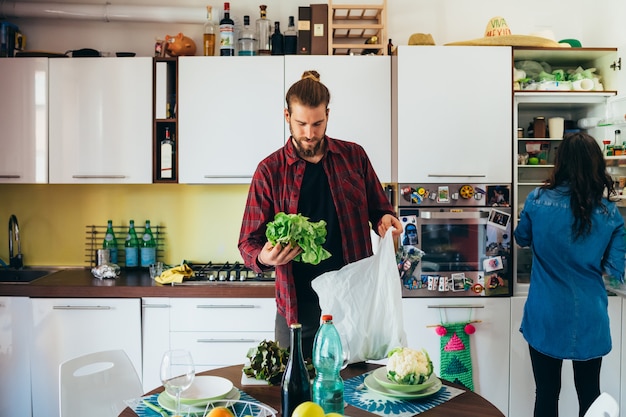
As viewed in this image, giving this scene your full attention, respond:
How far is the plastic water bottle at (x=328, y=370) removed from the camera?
1.54m

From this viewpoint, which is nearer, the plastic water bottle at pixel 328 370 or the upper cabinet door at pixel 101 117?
the plastic water bottle at pixel 328 370

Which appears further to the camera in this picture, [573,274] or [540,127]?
[540,127]

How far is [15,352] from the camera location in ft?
10.4

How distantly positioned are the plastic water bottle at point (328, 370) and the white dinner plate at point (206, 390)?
286mm

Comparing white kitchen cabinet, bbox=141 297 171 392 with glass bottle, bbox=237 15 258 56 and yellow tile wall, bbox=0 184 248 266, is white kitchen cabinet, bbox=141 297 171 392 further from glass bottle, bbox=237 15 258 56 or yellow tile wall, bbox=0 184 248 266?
glass bottle, bbox=237 15 258 56

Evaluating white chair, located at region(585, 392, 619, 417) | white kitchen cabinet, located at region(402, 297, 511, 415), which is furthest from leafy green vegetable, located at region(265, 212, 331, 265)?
white kitchen cabinet, located at region(402, 297, 511, 415)

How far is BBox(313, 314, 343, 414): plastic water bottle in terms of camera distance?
60.7 inches

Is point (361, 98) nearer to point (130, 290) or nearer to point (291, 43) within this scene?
point (291, 43)

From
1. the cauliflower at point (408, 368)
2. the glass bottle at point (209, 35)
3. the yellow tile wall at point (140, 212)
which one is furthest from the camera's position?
the yellow tile wall at point (140, 212)

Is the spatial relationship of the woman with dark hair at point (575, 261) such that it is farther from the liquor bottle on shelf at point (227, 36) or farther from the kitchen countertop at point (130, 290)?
the liquor bottle on shelf at point (227, 36)

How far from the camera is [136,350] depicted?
3189 millimetres

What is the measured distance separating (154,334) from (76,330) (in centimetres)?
42

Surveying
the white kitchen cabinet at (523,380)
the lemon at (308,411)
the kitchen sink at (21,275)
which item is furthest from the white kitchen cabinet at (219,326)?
the lemon at (308,411)

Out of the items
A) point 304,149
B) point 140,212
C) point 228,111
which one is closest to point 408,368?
point 304,149
